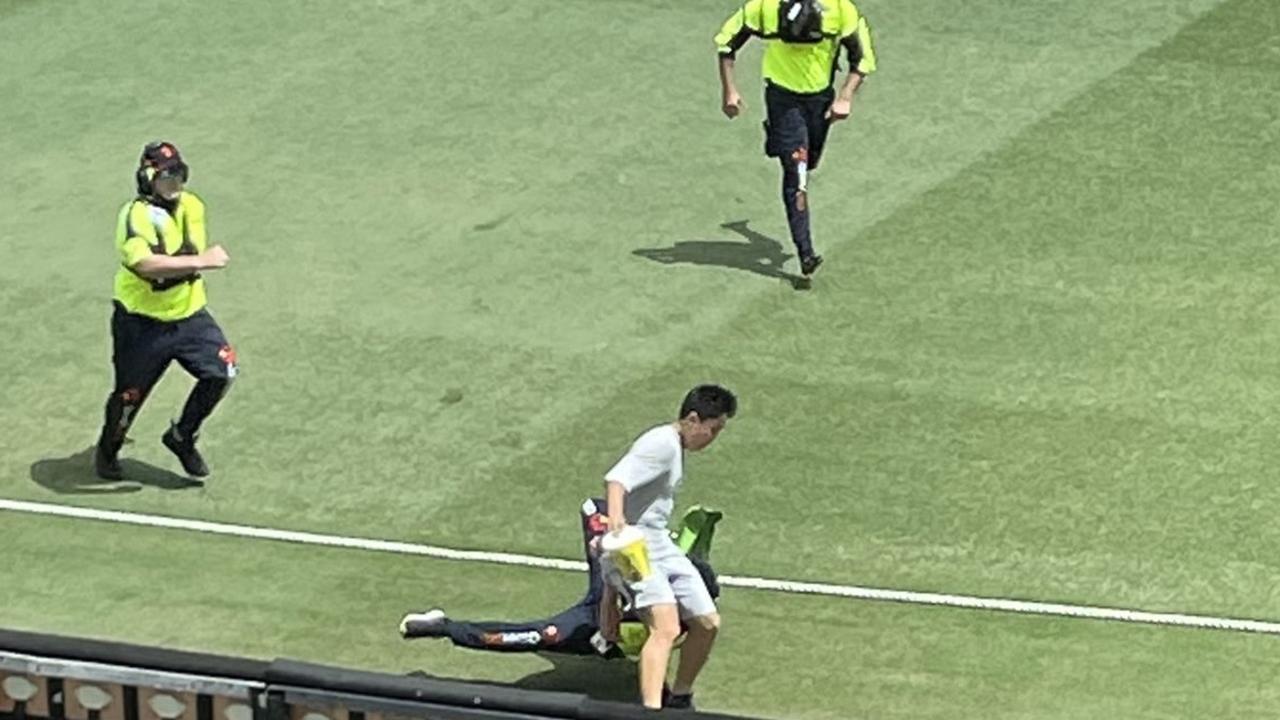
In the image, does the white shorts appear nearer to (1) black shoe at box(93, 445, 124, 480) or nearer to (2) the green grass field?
(2) the green grass field

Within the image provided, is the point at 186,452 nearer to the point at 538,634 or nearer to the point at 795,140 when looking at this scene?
the point at 538,634

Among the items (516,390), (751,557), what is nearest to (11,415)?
(516,390)

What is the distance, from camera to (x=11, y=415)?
650 inches

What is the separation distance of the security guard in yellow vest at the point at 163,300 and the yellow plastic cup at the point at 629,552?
3.49 metres

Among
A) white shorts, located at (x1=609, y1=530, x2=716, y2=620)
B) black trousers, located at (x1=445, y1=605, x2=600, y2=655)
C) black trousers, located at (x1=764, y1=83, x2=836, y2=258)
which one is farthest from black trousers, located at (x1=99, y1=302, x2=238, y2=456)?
black trousers, located at (x1=764, y1=83, x2=836, y2=258)

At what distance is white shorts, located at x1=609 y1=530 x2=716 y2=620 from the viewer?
12.4m

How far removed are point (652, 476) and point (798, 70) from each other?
623 centimetres

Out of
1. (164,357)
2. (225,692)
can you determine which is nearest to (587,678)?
(225,692)

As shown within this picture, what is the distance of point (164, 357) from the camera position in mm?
15031

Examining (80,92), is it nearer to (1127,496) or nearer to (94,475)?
(94,475)

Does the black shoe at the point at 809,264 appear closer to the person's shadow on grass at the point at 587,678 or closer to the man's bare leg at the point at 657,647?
the person's shadow on grass at the point at 587,678

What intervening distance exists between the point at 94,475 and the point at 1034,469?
5.54 meters

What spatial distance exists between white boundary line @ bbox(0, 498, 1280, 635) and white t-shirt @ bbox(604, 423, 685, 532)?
1855mm

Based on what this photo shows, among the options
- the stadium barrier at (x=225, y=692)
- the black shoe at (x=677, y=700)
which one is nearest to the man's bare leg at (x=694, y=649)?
the black shoe at (x=677, y=700)
